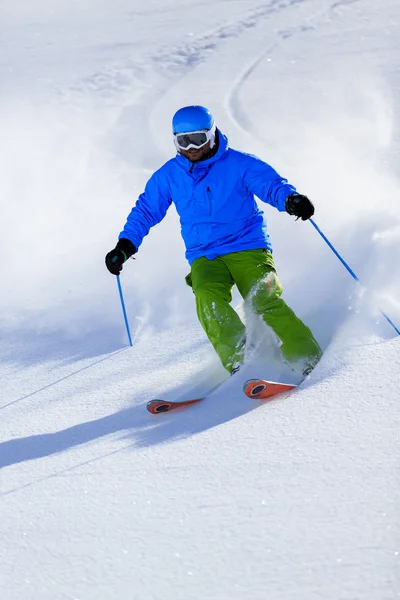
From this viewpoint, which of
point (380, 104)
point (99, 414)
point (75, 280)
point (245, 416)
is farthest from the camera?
point (380, 104)

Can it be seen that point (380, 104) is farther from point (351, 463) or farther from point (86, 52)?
Answer: point (351, 463)

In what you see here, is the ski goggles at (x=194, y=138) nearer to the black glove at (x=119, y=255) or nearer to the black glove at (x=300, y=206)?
the black glove at (x=300, y=206)

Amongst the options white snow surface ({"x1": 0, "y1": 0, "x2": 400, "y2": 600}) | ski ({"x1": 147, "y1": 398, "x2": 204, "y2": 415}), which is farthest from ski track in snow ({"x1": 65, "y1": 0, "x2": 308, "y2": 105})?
ski ({"x1": 147, "y1": 398, "x2": 204, "y2": 415})

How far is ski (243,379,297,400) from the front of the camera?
354cm

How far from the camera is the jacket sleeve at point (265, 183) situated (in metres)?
4.30

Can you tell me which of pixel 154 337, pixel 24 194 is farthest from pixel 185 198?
pixel 24 194

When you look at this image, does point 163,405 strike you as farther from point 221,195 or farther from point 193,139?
point 193,139

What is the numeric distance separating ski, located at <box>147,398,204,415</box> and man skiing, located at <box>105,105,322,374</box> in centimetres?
35

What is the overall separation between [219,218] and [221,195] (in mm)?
126

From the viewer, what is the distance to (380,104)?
440 inches

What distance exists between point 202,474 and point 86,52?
1366 cm

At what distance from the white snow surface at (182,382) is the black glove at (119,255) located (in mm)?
601

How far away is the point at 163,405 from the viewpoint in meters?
3.76

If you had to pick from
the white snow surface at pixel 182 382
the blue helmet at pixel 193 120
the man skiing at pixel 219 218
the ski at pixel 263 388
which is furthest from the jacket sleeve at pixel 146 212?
the ski at pixel 263 388
